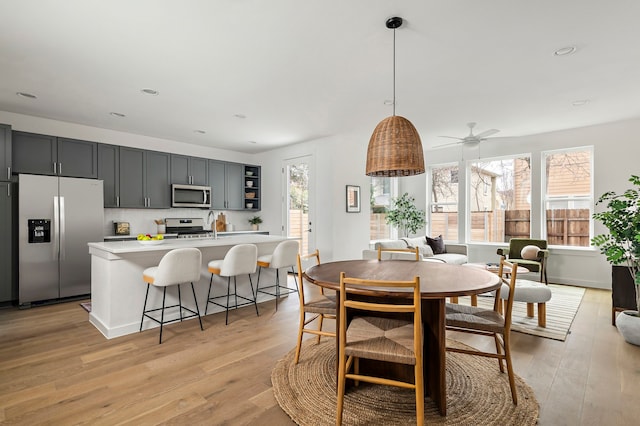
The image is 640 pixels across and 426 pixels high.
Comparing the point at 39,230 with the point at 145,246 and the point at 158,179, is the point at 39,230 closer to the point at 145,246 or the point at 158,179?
the point at 158,179

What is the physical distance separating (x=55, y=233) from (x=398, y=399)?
4.78 m

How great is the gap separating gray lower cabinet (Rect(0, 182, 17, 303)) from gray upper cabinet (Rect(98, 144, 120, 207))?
1096 mm

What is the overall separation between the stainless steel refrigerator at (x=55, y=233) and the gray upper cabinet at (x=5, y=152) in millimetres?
184

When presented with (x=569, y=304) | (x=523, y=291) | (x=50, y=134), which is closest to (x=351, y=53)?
(x=523, y=291)

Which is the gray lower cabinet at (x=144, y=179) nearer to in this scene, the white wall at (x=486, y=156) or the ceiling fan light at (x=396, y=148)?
the white wall at (x=486, y=156)

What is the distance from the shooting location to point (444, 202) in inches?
283

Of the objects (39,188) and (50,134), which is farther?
(50,134)

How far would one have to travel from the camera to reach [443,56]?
9.59 ft

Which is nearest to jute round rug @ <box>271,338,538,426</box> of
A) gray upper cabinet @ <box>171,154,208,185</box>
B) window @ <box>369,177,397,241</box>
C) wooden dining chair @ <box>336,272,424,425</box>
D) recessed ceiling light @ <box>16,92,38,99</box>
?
wooden dining chair @ <box>336,272,424,425</box>

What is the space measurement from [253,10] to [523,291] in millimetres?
3549

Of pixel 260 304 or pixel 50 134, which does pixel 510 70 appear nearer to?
pixel 260 304

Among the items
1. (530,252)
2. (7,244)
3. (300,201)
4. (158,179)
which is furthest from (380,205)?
(7,244)

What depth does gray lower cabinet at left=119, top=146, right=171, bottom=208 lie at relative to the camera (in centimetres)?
536

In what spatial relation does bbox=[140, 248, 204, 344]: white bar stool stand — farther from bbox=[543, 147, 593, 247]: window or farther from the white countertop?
bbox=[543, 147, 593, 247]: window
